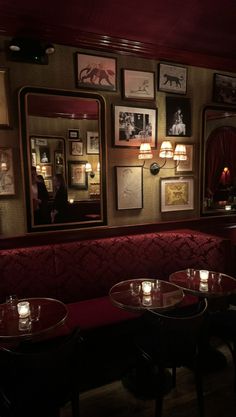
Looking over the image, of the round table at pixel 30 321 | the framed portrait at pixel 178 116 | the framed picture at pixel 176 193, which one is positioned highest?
the framed portrait at pixel 178 116

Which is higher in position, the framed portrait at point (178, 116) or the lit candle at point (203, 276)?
the framed portrait at point (178, 116)

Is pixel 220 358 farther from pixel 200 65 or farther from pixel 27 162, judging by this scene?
pixel 200 65

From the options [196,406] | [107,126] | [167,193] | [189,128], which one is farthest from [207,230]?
[196,406]

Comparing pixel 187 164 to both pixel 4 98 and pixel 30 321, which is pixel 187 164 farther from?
pixel 30 321

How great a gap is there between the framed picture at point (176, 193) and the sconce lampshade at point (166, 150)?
38cm

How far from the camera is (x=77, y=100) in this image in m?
3.59

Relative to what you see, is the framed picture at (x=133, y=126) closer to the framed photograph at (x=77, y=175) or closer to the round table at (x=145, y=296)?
the framed photograph at (x=77, y=175)

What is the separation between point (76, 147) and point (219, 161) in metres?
2.27

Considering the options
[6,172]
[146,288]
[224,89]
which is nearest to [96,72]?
[6,172]

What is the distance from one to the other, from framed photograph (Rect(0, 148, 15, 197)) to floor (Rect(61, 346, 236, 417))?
2198 millimetres

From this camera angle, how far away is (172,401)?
8.64 ft

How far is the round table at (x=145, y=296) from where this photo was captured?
2.47 m

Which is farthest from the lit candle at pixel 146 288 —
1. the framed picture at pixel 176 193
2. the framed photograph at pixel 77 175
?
the framed picture at pixel 176 193

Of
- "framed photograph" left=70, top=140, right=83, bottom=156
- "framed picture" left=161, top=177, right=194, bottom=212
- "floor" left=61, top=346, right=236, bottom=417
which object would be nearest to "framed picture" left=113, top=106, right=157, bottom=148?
"framed photograph" left=70, top=140, right=83, bottom=156
